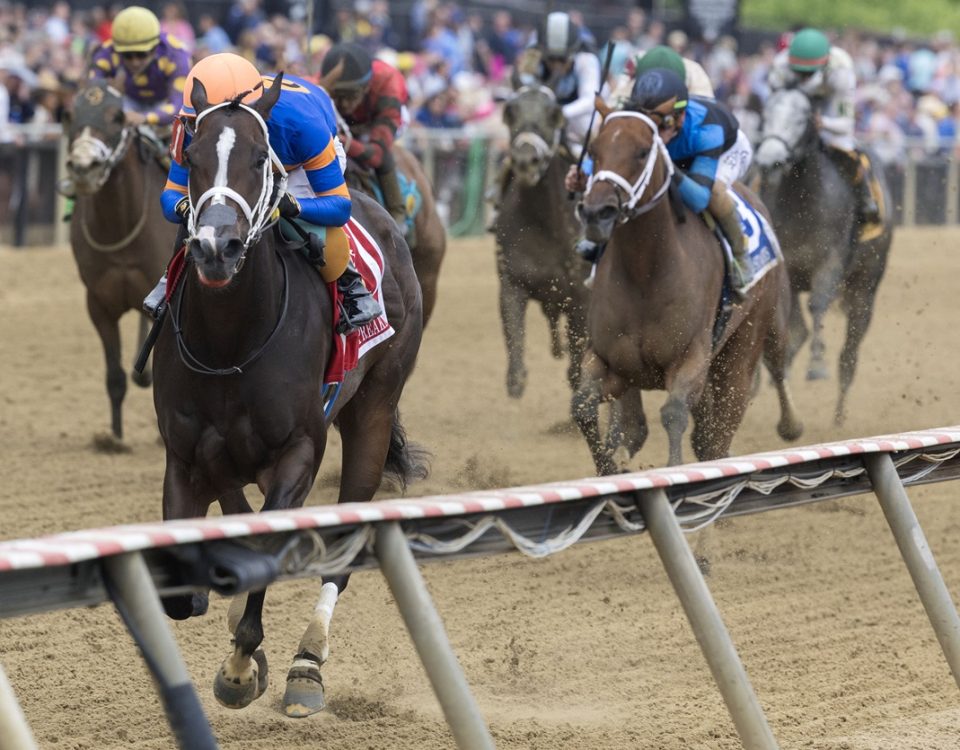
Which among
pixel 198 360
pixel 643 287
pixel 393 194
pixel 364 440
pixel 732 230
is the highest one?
pixel 198 360

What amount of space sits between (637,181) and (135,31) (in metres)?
3.72

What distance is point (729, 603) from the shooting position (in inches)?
243

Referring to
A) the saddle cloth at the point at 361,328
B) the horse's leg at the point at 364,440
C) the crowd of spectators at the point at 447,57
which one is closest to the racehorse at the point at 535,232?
the crowd of spectators at the point at 447,57

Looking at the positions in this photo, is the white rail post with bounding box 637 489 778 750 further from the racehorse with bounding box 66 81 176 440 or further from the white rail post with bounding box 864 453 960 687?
the racehorse with bounding box 66 81 176 440

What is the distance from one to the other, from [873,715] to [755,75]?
18.0m

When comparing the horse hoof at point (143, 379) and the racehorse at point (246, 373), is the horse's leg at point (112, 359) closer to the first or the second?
the horse hoof at point (143, 379)

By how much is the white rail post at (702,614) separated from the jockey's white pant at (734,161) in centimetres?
369

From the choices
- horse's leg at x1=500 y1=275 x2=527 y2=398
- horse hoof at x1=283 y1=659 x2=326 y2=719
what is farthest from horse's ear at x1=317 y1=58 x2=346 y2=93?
horse hoof at x1=283 y1=659 x2=326 y2=719

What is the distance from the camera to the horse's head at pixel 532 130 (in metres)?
9.27

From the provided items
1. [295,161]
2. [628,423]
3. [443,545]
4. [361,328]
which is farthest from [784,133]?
[443,545]

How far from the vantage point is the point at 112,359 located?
860 cm

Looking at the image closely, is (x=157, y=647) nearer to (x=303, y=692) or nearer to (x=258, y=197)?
(x=258, y=197)

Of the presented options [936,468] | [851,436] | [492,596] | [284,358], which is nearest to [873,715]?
[936,468]

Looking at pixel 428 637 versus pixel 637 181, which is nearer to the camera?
pixel 428 637
